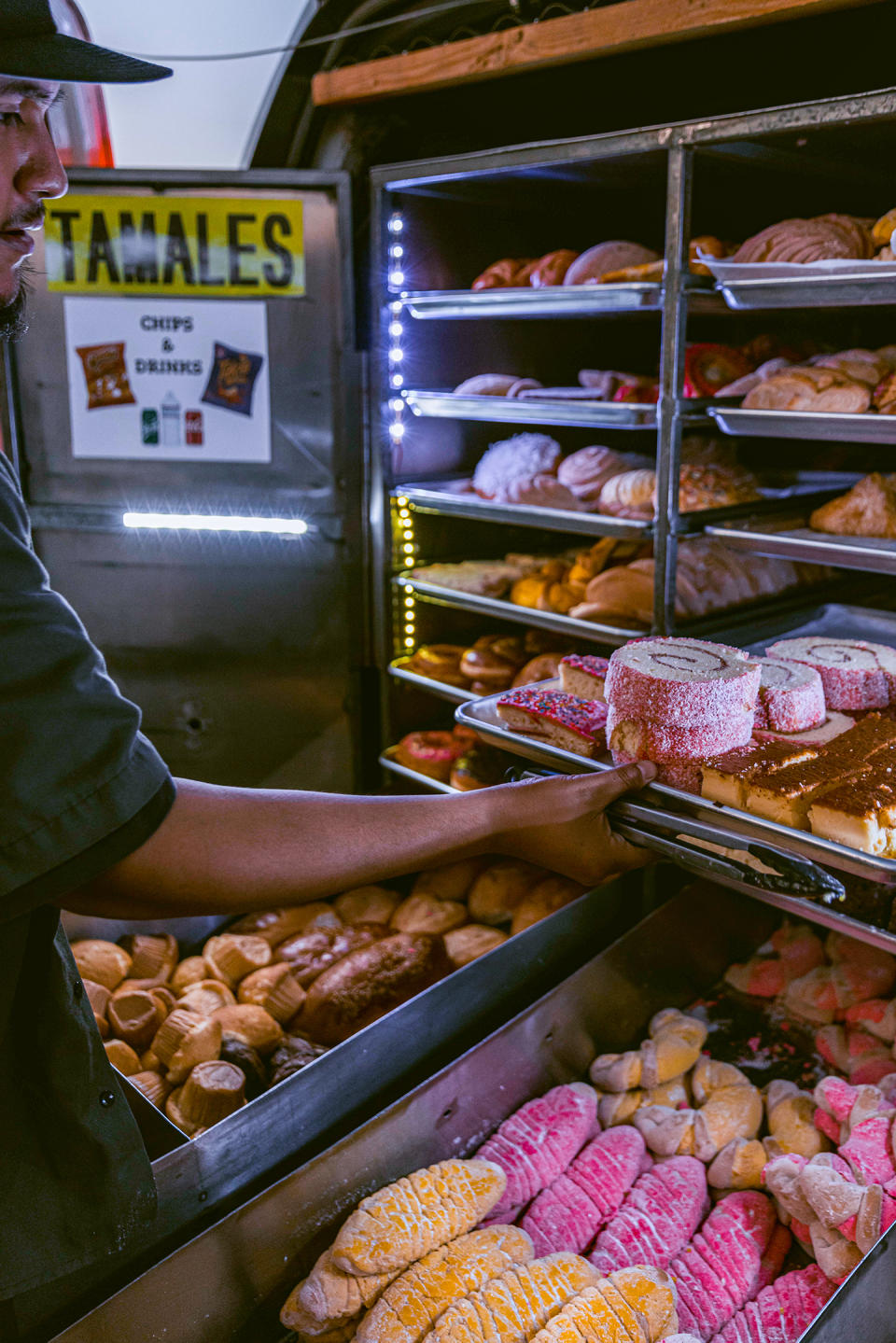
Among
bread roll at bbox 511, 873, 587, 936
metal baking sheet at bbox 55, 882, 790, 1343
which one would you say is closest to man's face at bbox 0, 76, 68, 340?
metal baking sheet at bbox 55, 882, 790, 1343

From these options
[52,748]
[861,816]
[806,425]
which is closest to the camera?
[52,748]

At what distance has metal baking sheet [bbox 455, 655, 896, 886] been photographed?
156cm

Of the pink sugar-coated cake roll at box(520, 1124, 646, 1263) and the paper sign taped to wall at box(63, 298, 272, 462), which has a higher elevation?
the paper sign taped to wall at box(63, 298, 272, 462)

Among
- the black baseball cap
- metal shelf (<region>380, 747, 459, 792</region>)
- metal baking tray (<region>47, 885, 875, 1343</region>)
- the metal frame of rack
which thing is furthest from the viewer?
metal shelf (<region>380, 747, 459, 792</region>)

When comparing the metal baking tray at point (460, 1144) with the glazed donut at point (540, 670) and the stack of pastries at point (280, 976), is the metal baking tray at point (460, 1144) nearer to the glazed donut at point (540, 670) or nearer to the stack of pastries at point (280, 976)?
the stack of pastries at point (280, 976)

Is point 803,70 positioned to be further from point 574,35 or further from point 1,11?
point 1,11

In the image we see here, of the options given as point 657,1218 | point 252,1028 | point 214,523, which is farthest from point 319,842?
point 214,523

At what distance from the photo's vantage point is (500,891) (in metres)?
2.89

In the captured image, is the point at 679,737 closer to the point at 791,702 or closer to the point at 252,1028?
the point at 791,702

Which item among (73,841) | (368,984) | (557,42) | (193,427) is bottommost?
(368,984)

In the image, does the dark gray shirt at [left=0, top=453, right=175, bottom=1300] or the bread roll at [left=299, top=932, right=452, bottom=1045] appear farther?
the bread roll at [left=299, top=932, right=452, bottom=1045]

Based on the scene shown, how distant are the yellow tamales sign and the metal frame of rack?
1.11ft

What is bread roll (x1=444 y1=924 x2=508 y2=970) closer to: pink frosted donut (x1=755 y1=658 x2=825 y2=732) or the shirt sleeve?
pink frosted donut (x1=755 y1=658 x2=825 y2=732)

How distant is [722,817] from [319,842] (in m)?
0.74
